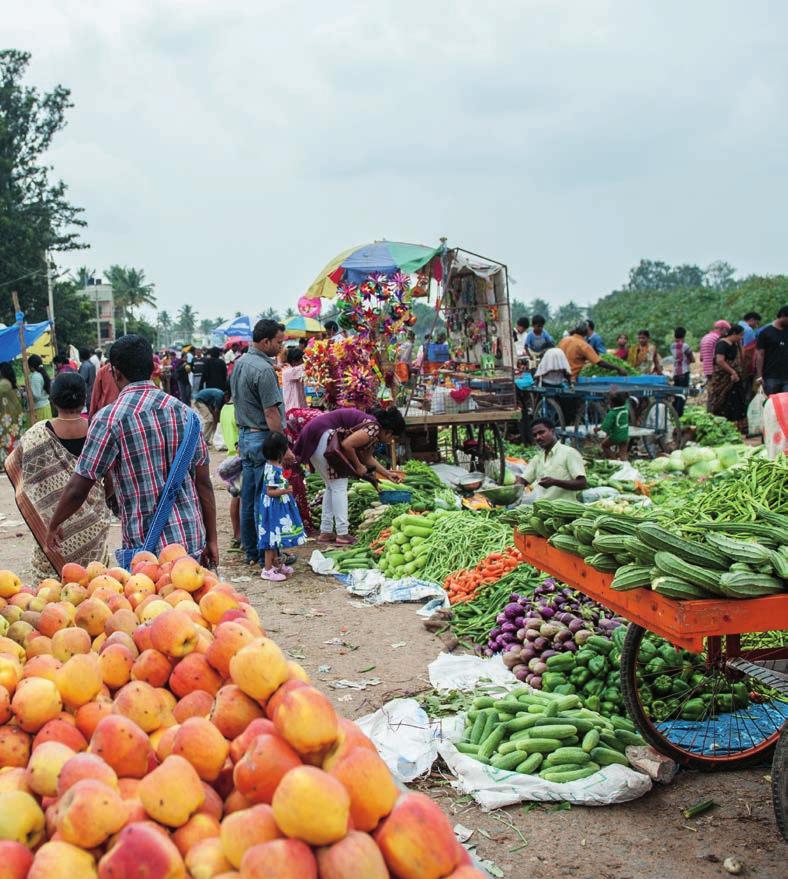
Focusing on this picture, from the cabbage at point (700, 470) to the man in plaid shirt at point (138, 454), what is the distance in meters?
8.56

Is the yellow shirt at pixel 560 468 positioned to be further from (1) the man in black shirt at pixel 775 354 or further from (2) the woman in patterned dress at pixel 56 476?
(1) the man in black shirt at pixel 775 354

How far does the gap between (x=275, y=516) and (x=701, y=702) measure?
431 centimetres

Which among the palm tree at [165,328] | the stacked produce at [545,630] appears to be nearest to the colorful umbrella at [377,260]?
the stacked produce at [545,630]

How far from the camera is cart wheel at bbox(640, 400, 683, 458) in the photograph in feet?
45.8

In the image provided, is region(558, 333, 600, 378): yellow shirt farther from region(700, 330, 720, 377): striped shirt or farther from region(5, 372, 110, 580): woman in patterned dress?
region(5, 372, 110, 580): woman in patterned dress

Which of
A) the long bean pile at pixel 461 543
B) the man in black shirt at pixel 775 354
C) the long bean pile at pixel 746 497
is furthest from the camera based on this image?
the man in black shirt at pixel 775 354

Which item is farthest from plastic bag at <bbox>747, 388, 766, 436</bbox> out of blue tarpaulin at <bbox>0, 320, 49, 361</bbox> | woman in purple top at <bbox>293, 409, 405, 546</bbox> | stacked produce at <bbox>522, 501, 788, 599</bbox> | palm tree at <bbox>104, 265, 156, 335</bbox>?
palm tree at <bbox>104, 265, 156, 335</bbox>

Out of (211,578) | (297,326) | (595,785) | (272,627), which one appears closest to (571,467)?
(272,627)

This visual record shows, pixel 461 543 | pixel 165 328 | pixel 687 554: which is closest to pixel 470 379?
pixel 461 543

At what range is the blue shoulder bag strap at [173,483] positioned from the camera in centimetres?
421

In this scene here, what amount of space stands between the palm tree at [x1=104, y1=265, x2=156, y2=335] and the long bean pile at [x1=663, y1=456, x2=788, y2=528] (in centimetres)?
7641

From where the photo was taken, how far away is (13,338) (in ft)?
58.5

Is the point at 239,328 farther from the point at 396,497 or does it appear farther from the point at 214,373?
the point at 396,497

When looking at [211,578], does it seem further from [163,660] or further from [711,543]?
[711,543]
